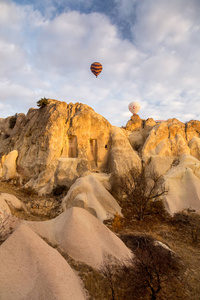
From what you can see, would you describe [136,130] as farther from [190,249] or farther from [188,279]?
[188,279]

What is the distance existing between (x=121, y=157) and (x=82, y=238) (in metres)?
14.0

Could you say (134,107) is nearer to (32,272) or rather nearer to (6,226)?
(6,226)

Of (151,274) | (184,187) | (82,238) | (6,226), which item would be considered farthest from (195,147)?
(6,226)

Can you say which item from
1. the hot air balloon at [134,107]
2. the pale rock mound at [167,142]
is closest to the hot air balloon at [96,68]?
the hot air balloon at [134,107]

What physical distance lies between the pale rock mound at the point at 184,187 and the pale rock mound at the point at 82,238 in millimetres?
9430

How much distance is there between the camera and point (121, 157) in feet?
67.4

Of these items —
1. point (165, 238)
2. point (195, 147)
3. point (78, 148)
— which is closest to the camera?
point (165, 238)

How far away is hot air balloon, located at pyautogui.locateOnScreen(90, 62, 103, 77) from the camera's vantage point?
29.2 m

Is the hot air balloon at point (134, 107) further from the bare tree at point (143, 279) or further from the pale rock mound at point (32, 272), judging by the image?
the pale rock mound at point (32, 272)

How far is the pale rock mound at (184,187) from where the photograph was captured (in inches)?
630

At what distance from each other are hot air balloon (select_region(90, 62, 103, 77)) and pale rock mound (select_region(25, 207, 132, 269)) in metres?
25.9

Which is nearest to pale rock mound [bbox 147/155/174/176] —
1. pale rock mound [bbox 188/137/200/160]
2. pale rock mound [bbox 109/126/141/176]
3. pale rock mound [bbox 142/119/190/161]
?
pale rock mound [bbox 142/119/190/161]

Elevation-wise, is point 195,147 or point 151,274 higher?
point 195,147

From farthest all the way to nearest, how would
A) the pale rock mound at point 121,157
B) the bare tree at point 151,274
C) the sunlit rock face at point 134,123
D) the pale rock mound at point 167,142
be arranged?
1. the sunlit rock face at point 134,123
2. the pale rock mound at point 167,142
3. the pale rock mound at point 121,157
4. the bare tree at point 151,274
